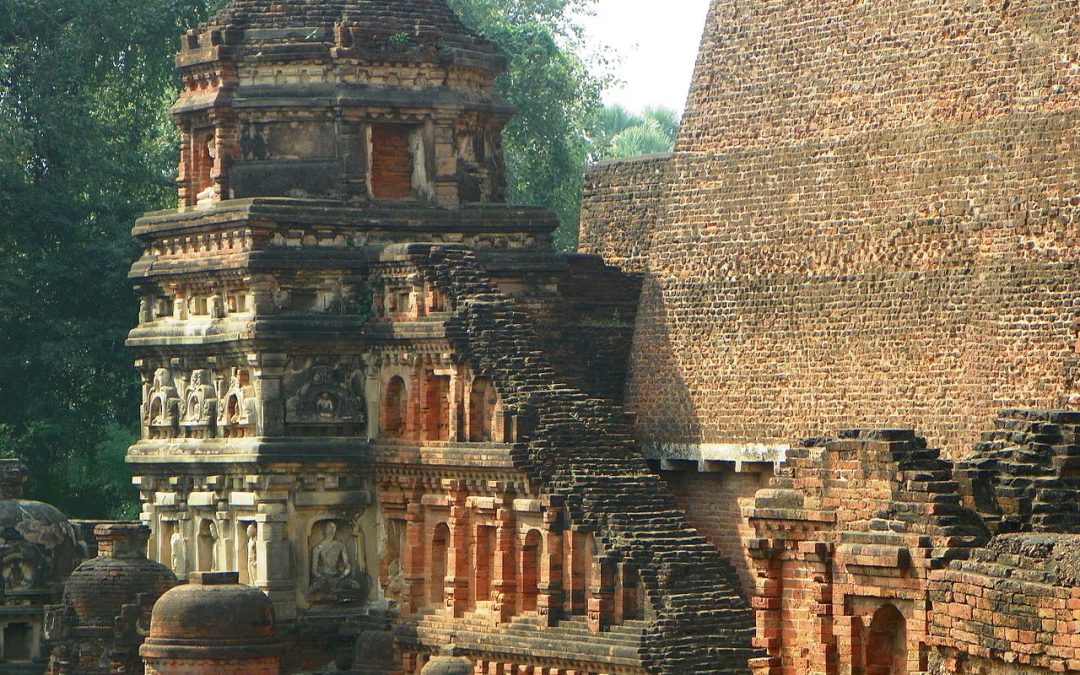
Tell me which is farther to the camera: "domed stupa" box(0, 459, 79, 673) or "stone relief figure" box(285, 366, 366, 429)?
"domed stupa" box(0, 459, 79, 673)

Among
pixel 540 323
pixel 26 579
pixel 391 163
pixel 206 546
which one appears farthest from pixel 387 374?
pixel 26 579

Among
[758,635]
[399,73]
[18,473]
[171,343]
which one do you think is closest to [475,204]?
[399,73]

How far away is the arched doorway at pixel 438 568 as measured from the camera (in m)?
33.1

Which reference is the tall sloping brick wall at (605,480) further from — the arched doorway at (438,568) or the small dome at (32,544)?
the small dome at (32,544)

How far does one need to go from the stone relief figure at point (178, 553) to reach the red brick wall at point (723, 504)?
579 cm

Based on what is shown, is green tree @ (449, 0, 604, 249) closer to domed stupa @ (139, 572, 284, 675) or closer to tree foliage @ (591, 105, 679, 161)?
tree foliage @ (591, 105, 679, 161)

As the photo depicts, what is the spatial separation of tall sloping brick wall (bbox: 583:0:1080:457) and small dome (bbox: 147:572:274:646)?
5233mm

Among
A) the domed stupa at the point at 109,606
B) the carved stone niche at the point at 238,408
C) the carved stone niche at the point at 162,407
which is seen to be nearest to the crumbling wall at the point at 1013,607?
the domed stupa at the point at 109,606

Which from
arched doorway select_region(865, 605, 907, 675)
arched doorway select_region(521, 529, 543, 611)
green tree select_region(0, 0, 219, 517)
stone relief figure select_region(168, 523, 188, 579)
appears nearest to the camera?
arched doorway select_region(865, 605, 907, 675)

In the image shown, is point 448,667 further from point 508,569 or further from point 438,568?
point 438,568

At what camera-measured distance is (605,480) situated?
3095cm

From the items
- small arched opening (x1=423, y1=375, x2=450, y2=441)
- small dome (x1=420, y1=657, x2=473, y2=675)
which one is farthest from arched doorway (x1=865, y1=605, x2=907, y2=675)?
small arched opening (x1=423, y1=375, x2=450, y2=441)

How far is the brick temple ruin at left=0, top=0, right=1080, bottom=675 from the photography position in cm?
2967

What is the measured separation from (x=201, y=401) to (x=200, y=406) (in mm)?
58
